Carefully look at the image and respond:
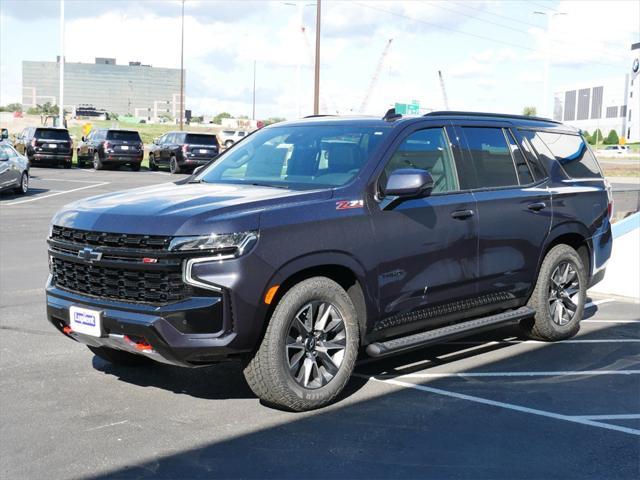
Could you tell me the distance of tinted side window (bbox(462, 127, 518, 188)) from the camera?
677cm

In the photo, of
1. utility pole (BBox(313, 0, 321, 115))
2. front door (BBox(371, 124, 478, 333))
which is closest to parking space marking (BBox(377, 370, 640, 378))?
front door (BBox(371, 124, 478, 333))

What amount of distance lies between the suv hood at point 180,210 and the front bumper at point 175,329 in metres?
0.43

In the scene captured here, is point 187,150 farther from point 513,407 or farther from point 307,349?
point 513,407

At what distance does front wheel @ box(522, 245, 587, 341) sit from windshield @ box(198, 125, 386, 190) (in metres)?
2.24

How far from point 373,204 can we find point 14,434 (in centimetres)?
270

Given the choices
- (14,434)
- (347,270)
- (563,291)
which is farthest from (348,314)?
(563,291)

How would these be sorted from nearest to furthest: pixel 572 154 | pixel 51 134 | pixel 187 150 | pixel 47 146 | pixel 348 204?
pixel 348 204 < pixel 572 154 < pixel 187 150 < pixel 47 146 < pixel 51 134

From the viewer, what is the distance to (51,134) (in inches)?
1431

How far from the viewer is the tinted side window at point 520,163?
7227 millimetres

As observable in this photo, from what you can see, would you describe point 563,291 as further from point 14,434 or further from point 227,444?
point 14,434

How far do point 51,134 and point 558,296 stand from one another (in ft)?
106

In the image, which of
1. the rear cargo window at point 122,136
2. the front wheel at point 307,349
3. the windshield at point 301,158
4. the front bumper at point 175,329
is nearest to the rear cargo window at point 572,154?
the windshield at point 301,158

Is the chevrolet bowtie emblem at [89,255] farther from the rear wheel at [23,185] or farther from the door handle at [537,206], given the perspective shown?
the rear wheel at [23,185]

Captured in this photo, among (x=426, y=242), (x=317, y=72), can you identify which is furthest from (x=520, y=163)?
(x=317, y=72)
